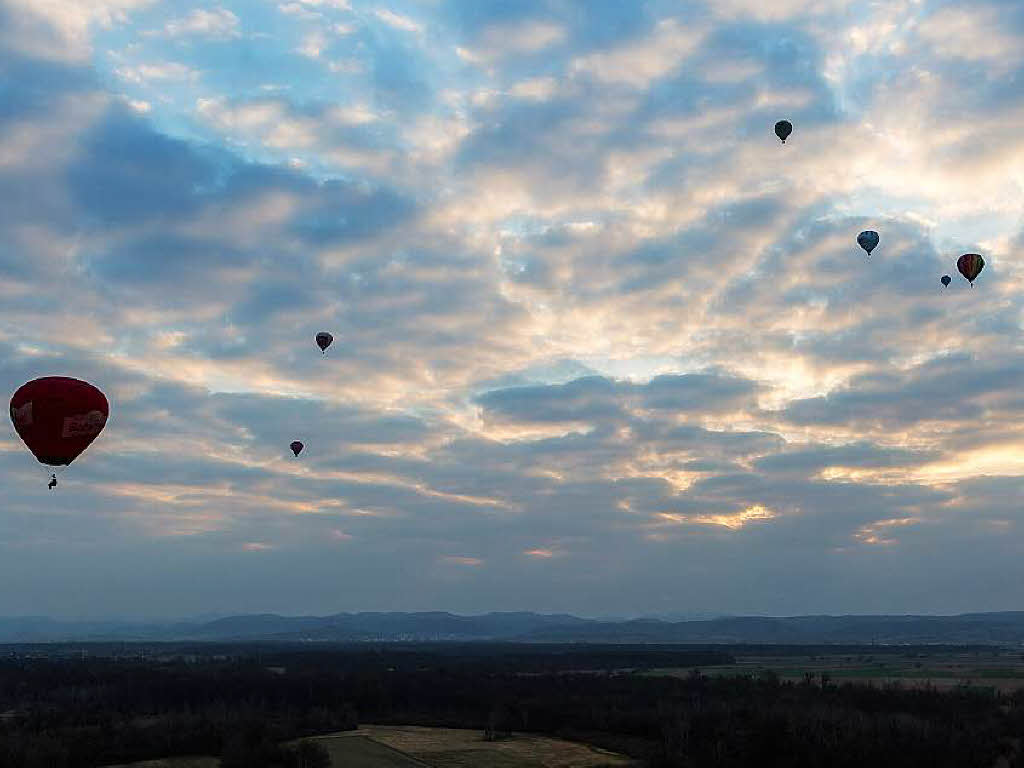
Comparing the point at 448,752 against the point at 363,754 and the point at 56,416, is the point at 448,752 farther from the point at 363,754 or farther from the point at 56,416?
the point at 56,416

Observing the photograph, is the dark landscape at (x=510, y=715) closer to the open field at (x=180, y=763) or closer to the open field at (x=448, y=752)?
the open field at (x=448, y=752)

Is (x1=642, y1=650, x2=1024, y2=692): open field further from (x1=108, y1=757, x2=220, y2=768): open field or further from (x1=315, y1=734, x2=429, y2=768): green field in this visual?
(x1=108, y1=757, x2=220, y2=768): open field

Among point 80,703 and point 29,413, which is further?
point 80,703

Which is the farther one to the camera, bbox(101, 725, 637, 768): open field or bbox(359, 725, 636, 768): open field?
bbox(101, 725, 637, 768): open field

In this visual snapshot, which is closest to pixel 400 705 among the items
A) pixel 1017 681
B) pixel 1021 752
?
pixel 1021 752

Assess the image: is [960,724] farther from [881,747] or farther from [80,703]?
[80,703]

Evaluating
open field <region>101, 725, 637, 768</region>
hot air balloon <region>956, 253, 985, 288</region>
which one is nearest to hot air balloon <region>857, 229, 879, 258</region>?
hot air balloon <region>956, 253, 985, 288</region>

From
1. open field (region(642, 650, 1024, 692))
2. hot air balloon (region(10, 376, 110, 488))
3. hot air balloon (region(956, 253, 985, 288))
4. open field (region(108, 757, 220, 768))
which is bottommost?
open field (region(108, 757, 220, 768))

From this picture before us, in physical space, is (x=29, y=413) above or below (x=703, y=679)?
above
